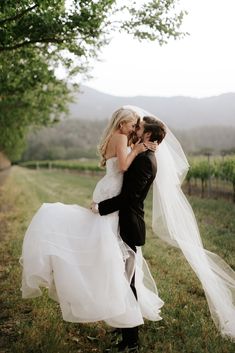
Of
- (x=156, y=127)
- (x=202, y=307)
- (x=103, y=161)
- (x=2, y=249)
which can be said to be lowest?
(x=2, y=249)

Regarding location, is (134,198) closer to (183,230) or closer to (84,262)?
(84,262)

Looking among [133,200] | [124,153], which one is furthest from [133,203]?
[124,153]

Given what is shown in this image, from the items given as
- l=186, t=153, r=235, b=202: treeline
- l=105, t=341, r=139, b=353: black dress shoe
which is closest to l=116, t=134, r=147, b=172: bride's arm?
l=105, t=341, r=139, b=353: black dress shoe

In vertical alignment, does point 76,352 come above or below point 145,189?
below

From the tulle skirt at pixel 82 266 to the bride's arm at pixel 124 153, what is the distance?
1.92ft

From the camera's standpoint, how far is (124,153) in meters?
4.74

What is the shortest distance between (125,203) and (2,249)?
5829 mm

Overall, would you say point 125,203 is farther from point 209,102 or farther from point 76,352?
point 209,102

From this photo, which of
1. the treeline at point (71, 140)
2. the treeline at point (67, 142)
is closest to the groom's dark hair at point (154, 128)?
the treeline at point (71, 140)

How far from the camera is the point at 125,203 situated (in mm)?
4824

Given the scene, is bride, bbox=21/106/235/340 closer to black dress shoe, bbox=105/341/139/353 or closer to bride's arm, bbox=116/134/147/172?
bride's arm, bbox=116/134/147/172

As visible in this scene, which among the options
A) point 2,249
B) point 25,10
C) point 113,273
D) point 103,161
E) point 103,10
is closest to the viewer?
point 113,273

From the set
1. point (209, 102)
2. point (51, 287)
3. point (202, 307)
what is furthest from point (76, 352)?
point (209, 102)

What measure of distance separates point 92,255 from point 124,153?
1113 mm
